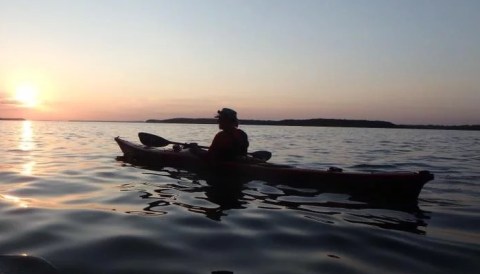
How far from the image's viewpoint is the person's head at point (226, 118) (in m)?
9.82

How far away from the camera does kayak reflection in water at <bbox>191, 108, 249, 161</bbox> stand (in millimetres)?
9859

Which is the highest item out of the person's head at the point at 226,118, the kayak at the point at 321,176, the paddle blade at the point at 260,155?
the person's head at the point at 226,118

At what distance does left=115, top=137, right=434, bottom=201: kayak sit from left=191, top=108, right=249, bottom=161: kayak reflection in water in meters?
0.21

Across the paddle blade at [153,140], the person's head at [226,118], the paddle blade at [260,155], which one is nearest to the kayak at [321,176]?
the paddle blade at [260,155]

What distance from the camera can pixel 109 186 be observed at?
29.1 ft

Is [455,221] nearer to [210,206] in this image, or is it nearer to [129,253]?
[210,206]

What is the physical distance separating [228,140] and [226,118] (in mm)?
650

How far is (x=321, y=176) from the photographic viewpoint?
8.75 metres

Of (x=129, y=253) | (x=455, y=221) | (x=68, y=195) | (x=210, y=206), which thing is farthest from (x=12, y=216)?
(x=455, y=221)

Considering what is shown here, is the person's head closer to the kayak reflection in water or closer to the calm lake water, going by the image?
the kayak reflection in water

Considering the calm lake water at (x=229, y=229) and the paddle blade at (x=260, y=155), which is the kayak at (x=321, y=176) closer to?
the calm lake water at (x=229, y=229)

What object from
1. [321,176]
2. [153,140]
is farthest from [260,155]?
[153,140]

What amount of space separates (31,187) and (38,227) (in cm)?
363

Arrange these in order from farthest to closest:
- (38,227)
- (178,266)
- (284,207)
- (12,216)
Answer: (284,207) → (12,216) → (38,227) → (178,266)
